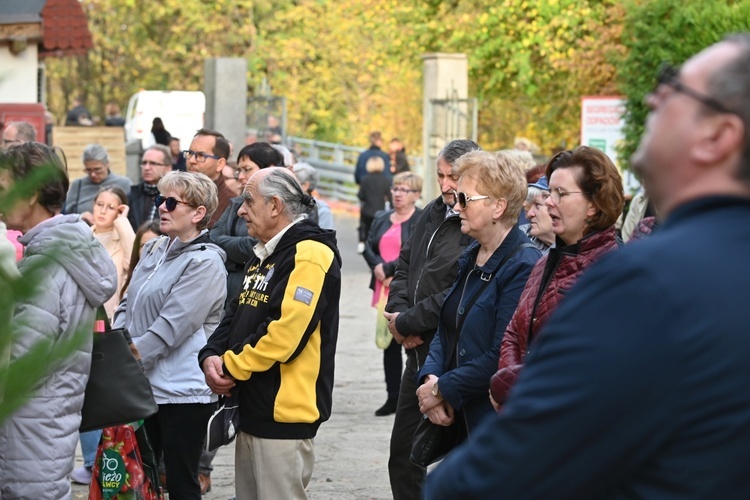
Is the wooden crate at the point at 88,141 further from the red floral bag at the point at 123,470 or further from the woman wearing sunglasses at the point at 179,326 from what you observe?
the red floral bag at the point at 123,470

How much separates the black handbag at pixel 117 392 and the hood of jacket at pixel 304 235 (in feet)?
2.67

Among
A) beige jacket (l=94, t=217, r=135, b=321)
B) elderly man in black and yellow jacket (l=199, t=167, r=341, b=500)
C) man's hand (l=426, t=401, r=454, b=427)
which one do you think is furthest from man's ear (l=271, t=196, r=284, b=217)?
beige jacket (l=94, t=217, r=135, b=321)

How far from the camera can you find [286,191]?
18.5 ft

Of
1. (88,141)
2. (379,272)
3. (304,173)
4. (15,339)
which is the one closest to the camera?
(15,339)

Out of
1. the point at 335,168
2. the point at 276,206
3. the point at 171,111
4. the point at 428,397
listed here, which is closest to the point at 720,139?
the point at 428,397

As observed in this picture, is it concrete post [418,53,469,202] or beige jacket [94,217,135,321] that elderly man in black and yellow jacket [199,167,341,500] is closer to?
beige jacket [94,217,135,321]

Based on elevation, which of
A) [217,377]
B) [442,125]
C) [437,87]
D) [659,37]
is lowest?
[217,377]

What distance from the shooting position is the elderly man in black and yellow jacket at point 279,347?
5.36 m

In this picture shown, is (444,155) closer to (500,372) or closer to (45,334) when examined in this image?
(500,372)

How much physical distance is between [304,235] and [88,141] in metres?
13.0

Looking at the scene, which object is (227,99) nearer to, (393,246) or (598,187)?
(393,246)

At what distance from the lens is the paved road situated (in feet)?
25.2

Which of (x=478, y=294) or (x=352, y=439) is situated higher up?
(x=478, y=294)

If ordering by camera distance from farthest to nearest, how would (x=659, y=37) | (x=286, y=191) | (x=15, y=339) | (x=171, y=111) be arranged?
(x=171, y=111), (x=659, y=37), (x=286, y=191), (x=15, y=339)
